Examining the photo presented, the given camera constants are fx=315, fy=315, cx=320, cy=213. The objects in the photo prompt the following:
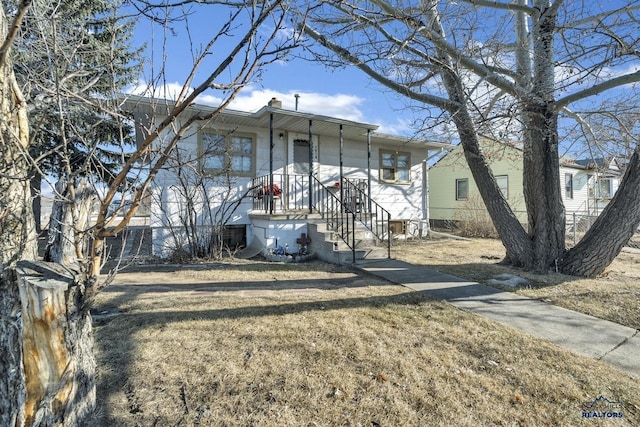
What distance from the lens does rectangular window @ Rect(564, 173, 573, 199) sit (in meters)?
17.9

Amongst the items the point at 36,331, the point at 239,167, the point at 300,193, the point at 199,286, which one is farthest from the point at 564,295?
the point at 239,167

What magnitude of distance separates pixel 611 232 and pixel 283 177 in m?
7.43

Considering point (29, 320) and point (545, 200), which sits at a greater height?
point (545, 200)

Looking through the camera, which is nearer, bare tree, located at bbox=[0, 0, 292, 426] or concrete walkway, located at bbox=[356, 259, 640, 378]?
bare tree, located at bbox=[0, 0, 292, 426]

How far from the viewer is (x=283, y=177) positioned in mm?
9461

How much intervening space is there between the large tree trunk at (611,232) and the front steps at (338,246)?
3.48 metres

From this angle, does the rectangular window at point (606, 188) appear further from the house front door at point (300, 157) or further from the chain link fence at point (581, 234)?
the house front door at point (300, 157)

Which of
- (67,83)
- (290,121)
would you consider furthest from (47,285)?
(290,121)

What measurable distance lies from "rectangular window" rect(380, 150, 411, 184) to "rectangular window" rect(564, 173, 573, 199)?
11873mm

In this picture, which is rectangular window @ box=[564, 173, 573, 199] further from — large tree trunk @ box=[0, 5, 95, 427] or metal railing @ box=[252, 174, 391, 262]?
large tree trunk @ box=[0, 5, 95, 427]

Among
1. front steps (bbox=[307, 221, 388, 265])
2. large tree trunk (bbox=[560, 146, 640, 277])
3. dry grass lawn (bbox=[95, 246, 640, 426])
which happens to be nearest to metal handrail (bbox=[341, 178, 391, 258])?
front steps (bbox=[307, 221, 388, 265])

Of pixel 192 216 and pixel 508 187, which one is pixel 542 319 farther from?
pixel 508 187

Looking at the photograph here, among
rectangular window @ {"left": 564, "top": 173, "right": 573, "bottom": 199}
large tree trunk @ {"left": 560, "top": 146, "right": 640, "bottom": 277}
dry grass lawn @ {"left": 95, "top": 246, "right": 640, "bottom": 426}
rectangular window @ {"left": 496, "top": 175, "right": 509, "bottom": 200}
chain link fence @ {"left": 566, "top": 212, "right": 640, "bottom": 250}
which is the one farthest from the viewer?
rectangular window @ {"left": 564, "top": 173, "right": 573, "bottom": 199}

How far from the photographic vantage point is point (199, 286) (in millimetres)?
4977
